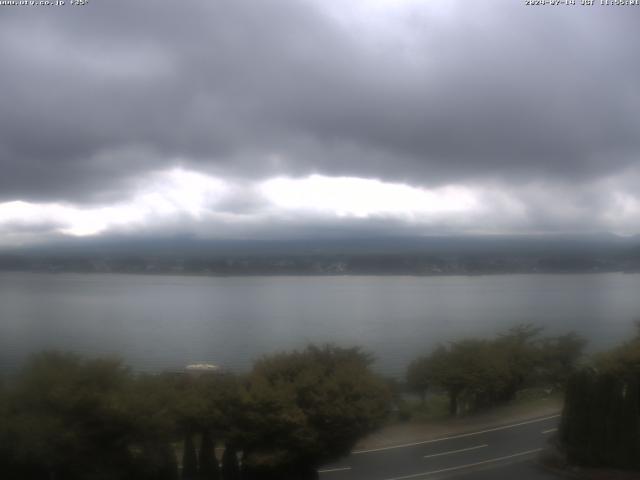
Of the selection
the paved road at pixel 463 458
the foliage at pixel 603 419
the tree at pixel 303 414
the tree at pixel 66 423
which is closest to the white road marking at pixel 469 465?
the paved road at pixel 463 458

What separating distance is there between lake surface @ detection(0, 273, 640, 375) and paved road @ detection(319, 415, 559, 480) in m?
3.07

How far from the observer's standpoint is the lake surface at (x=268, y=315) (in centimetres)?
1898

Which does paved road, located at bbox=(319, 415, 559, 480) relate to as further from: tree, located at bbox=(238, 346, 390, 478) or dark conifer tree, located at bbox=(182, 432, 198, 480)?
dark conifer tree, located at bbox=(182, 432, 198, 480)

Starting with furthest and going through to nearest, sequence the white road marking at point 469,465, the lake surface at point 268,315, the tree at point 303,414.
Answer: the lake surface at point 268,315, the tree at point 303,414, the white road marking at point 469,465

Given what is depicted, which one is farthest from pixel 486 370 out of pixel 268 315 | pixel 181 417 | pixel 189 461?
pixel 268 315

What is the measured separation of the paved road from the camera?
40.8 feet

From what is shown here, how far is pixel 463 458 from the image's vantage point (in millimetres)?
13250

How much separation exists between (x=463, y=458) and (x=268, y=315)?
22895 millimetres

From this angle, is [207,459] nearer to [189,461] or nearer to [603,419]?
[189,461]

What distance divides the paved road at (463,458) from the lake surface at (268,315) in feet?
10.1

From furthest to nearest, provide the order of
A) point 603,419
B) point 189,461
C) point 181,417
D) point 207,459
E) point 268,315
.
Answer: point 268,315 < point 603,419 < point 207,459 < point 189,461 < point 181,417

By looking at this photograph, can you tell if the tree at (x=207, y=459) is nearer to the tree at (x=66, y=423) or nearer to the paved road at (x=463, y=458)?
the tree at (x=66, y=423)

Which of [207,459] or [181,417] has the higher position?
[181,417]

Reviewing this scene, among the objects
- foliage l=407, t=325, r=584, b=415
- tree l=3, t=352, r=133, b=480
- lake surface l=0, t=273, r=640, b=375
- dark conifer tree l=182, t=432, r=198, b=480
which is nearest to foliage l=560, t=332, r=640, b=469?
foliage l=407, t=325, r=584, b=415
